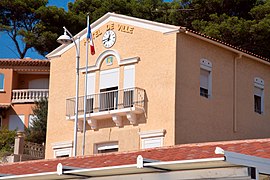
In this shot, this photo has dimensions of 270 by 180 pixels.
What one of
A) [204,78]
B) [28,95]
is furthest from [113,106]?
[28,95]

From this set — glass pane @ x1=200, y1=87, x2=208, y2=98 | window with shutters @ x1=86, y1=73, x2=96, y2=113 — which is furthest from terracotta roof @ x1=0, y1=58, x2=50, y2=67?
glass pane @ x1=200, y1=87, x2=208, y2=98

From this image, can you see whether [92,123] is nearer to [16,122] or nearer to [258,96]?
[258,96]

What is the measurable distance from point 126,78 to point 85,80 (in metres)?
2.31

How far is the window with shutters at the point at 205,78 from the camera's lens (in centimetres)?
3189

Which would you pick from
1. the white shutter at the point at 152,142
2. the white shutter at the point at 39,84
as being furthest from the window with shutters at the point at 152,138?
the white shutter at the point at 39,84

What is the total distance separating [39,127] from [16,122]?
8010 mm

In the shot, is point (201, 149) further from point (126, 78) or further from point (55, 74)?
point (55, 74)

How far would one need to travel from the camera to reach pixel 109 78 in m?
32.9

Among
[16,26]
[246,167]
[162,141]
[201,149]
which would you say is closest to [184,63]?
[162,141]

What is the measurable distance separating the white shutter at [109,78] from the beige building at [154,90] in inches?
1.8

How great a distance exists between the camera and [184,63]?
1215 inches

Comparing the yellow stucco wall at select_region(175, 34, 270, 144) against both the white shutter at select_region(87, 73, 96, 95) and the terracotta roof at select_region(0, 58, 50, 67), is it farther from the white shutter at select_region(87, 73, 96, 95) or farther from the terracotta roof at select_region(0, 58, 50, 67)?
the terracotta roof at select_region(0, 58, 50, 67)

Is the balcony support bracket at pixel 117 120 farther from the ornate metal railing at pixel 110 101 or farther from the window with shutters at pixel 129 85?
the window with shutters at pixel 129 85

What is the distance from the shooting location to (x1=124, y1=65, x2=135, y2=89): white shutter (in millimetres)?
31906
